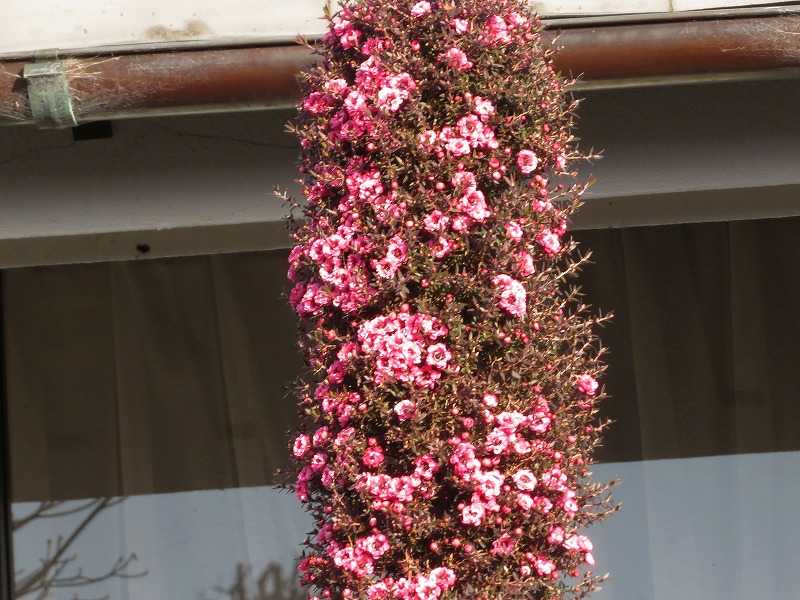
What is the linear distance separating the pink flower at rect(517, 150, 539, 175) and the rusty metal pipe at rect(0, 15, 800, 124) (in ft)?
2.40

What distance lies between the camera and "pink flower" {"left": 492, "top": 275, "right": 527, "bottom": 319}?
2.79m

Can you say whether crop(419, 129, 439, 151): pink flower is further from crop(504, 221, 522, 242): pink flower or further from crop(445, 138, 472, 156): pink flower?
crop(504, 221, 522, 242): pink flower

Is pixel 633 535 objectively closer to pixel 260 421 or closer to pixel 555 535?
pixel 260 421

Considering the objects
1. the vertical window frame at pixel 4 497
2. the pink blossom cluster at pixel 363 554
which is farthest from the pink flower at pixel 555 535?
the vertical window frame at pixel 4 497

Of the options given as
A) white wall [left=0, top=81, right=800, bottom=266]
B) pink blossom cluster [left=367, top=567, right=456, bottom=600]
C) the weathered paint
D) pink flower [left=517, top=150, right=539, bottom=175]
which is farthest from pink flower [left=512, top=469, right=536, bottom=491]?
the weathered paint

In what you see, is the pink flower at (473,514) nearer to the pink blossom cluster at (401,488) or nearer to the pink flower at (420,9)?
the pink blossom cluster at (401,488)

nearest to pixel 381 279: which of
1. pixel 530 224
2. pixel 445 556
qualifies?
pixel 530 224

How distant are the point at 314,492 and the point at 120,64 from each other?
139cm

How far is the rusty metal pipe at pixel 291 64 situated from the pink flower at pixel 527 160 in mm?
733

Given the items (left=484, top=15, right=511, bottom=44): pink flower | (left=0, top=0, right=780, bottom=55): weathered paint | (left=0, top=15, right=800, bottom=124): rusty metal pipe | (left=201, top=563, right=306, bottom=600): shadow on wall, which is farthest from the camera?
(left=201, top=563, right=306, bottom=600): shadow on wall

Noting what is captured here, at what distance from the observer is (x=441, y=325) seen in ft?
9.18

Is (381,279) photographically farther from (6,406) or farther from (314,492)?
(6,406)

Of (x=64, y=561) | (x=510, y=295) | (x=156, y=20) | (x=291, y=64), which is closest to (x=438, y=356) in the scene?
(x=510, y=295)

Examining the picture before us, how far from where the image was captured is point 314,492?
2.98 m
